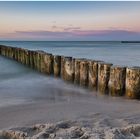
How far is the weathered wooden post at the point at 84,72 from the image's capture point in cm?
808

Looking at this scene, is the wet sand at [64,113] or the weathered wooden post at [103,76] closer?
the wet sand at [64,113]

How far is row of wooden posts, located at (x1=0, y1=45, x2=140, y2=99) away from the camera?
669 centimetres

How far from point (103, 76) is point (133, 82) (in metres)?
0.96

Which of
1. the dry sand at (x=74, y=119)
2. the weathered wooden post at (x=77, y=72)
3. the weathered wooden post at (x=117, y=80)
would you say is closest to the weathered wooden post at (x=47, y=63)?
the weathered wooden post at (x=77, y=72)

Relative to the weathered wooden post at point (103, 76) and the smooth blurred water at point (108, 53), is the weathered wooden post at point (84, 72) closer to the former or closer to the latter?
the weathered wooden post at point (103, 76)

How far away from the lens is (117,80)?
6965 millimetres

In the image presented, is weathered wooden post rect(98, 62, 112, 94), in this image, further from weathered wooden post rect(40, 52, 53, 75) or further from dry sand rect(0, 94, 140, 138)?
weathered wooden post rect(40, 52, 53, 75)

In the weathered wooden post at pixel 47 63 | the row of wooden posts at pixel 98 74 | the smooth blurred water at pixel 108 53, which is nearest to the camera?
the row of wooden posts at pixel 98 74

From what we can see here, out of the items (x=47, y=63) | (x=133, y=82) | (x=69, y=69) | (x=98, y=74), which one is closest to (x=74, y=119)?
(x=133, y=82)

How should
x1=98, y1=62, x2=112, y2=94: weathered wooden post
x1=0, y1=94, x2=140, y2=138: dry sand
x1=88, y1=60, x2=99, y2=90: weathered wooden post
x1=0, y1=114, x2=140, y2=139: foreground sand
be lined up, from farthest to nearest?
x1=88, y1=60, x2=99, y2=90: weathered wooden post → x1=98, y1=62, x2=112, y2=94: weathered wooden post → x1=0, y1=94, x2=140, y2=138: dry sand → x1=0, y1=114, x2=140, y2=139: foreground sand

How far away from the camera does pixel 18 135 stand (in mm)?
4102

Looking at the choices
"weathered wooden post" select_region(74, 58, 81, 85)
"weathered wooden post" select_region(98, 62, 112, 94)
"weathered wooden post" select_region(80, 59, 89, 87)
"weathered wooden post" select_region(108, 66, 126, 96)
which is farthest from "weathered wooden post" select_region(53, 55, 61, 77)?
"weathered wooden post" select_region(108, 66, 126, 96)

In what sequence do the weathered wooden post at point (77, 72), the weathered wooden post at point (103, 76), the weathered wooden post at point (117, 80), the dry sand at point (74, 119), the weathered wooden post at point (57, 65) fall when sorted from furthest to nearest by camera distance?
the weathered wooden post at point (57, 65) → the weathered wooden post at point (77, 72) → the weathered wooden post at point (103, 76) → the weathered wooden post at point (117, 80) → the dry sand at point (74, 119)

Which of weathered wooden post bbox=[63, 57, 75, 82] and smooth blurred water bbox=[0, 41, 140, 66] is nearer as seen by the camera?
weathered wooden post bbox=[63, 57, 75, 82]
